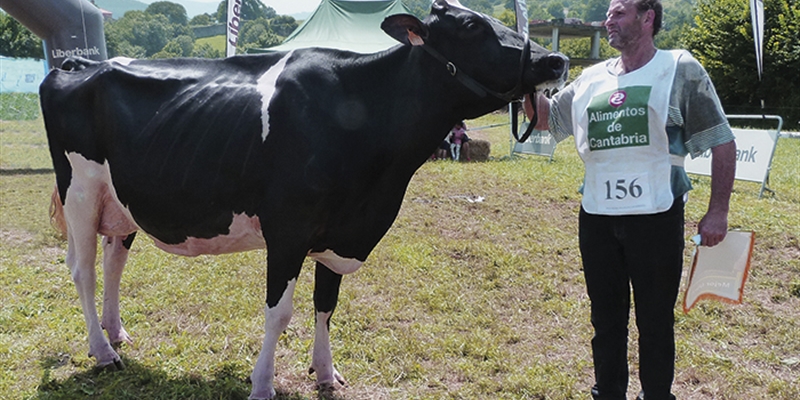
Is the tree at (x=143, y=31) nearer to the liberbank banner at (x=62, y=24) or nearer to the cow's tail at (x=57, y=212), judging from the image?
the liberbank banner at (x=62, y=24)

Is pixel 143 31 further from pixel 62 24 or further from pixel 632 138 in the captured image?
pixel 632 138

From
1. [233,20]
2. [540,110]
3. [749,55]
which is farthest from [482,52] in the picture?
[749,55]

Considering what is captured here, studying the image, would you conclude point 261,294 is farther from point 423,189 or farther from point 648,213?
point 423,189

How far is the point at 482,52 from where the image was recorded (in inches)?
120

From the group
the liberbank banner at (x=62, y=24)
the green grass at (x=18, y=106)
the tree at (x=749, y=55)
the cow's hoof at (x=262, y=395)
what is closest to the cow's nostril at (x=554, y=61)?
the cow's hoof at (x=262, y=395)

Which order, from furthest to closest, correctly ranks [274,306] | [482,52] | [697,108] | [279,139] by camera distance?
[274,306], [279,139], [482,52], [697,108]

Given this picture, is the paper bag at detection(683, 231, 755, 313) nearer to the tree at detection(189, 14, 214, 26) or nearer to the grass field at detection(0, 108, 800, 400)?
the grass field at detection(0, 108, 800, 400)

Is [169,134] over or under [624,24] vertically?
under

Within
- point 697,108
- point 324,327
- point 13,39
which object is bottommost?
point 324,327

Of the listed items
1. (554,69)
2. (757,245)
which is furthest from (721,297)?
(757,245)

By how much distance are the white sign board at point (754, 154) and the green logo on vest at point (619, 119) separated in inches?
291

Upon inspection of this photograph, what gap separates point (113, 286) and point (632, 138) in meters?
3.59

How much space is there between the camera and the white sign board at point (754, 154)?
9477 mm

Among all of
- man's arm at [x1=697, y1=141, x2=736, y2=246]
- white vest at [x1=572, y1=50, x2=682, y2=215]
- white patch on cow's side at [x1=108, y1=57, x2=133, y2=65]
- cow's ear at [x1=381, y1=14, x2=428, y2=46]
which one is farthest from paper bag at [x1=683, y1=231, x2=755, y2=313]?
white patch on cow's side at [x1=108, y1=57, x2=133, y2=65]
